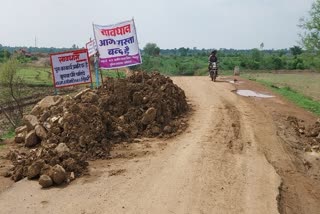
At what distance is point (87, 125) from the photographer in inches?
348

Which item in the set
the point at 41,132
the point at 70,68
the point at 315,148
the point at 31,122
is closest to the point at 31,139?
the point at 41,132

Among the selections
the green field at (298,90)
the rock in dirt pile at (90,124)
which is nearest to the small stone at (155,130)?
the rock in dirt pile at (90,124)

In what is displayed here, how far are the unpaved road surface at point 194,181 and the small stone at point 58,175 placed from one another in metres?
0.19

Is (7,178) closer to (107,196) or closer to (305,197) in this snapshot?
(107,196)

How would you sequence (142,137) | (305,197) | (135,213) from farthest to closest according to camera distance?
(142,137) < (305,197) < (135,213)

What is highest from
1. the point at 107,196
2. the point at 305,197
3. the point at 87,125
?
the point at 87,125

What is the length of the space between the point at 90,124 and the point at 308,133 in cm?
559

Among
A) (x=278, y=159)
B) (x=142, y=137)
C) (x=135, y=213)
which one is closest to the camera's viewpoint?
(x=135, y=213)

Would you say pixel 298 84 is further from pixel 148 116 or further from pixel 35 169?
pixel 35 169

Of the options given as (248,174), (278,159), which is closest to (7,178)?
(248,174)

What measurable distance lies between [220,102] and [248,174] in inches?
240

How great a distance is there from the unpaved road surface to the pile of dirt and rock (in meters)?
0.77

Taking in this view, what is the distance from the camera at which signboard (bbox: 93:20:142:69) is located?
40.7 feet

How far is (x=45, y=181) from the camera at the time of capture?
275 inches
